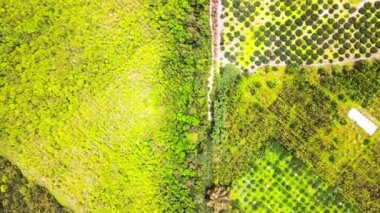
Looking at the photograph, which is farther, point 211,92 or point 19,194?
point 211,92

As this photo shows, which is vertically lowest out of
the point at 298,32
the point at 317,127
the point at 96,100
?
the point at 96,100

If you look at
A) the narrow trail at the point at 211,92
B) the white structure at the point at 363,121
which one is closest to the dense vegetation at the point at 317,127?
the white structure at the point at 363,121

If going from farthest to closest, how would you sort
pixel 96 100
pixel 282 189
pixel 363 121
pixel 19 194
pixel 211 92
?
pixel 211 92
pixel 282 189
pixel 363 121
pixel 96 100
pixel 19 194

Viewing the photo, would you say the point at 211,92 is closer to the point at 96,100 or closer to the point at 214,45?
the point at 214,45

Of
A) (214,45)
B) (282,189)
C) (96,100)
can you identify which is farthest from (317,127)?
(96,100)

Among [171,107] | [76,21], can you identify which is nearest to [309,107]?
[171,107]

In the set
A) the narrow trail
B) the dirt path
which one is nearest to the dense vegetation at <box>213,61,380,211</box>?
the narrow trail

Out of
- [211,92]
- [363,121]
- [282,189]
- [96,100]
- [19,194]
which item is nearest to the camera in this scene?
[19,194]

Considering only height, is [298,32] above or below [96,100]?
above
